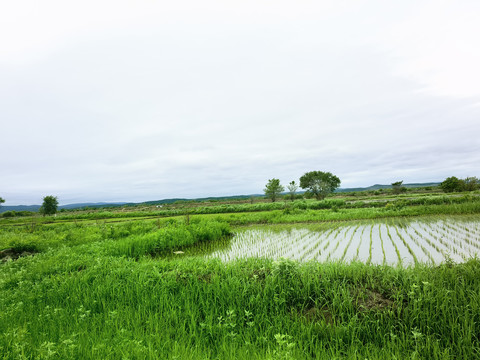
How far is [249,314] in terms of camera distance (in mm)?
4383

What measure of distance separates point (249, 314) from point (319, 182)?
60072 millimetres

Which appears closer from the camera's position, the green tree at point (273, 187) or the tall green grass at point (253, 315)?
the tall green grass at point (253, 315)

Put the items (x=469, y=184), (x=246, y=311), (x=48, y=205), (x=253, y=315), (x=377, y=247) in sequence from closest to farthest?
(x=246, y=311) < (x=253, y=315) < (x=377, y=247) < (x=469, y=184) < (x=48, y=205)

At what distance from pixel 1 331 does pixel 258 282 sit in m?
4.94

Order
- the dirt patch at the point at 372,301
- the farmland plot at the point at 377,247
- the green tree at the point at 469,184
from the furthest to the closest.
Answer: the green tree at the point at 469,184, the farmland plot at the point at 377,247, the dirt patch at the point at 372,301

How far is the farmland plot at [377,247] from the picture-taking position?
8109mm

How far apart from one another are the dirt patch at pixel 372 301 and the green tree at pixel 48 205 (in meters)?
74.2

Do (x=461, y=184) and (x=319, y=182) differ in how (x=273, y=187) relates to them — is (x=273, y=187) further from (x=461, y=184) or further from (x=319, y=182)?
(x=461, y=184)

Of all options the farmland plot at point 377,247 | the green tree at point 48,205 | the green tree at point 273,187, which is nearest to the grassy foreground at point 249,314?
the farmland plot at point 377,247

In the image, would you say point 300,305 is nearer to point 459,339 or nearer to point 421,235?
point 459,339

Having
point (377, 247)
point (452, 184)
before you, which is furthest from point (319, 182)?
point (377, 247)

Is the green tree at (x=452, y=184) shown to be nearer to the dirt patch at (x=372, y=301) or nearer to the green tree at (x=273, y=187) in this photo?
the green tree at (x=273, y=187)

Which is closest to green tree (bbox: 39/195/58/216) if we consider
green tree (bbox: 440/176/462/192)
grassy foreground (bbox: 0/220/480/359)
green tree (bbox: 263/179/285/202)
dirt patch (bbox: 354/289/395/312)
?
green tree (bbox: 263/179/285/202)

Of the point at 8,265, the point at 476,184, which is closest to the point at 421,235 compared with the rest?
the point at 8,265
